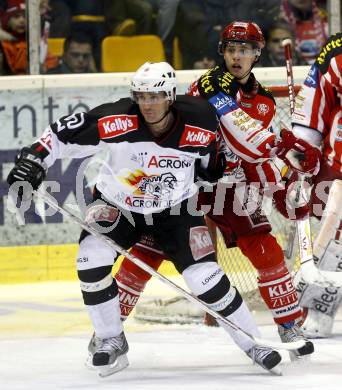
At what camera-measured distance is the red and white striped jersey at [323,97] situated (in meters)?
5.10

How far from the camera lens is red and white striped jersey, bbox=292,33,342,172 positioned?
5.10 m

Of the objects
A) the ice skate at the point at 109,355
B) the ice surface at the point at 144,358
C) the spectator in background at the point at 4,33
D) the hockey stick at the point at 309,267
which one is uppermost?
the spectator in background at the point at 4,33

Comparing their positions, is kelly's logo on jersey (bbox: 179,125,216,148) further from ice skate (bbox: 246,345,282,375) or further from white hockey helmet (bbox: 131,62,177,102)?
ice skate (bbox: 246,345,282,375)

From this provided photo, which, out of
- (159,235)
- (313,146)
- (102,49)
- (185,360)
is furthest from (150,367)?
(102,49)

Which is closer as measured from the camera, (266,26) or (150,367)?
(150,367)

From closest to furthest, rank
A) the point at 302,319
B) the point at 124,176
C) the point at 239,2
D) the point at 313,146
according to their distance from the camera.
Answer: the point at 124,176 < the point at 313,146 < the point at 302,319 < the point at 239,2

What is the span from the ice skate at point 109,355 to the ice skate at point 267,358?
18.9 inches

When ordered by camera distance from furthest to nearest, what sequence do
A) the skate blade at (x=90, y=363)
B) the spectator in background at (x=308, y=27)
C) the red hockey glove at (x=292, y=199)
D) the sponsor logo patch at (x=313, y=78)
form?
the spectator in background at (x=308, y=27) → the red hockey glove at (x=292, y=199) → the sponsor logo patch at (x=313, y=78) → the skate blade at (x=90, y=363)

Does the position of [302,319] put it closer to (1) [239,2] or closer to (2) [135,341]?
(2) [135,341]

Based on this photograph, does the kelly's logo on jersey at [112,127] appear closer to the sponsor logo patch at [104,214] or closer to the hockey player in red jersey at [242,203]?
the sponsor logo patch at [104,214]

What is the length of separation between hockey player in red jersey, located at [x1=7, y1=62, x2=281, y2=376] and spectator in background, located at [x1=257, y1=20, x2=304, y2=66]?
9.51 ft

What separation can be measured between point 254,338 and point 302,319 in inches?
30.8

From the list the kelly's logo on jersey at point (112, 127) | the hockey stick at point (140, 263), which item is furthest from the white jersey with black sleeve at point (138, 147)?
the hockey stick at point (140, 263)

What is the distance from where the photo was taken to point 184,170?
184 inches
